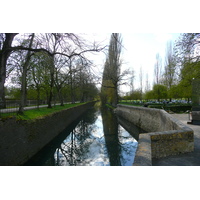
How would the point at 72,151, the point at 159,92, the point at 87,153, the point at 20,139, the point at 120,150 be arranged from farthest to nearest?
the point at 159,92, the point at 72,151, the point at 120,150, the point at 87,153, the point at 20,139

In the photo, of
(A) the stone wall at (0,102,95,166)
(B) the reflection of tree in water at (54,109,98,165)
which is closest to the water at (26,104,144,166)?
(B) the reflection of tree in water at (54,109,98,165)

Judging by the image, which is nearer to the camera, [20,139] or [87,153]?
[20,139]

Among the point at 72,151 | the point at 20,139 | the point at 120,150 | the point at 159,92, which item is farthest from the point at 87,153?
the point at 159,92

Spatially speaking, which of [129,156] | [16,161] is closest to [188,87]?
[129,156]

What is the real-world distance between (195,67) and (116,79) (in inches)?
701

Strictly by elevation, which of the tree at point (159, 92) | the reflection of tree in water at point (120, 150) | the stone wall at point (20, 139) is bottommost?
the reflection of tree in water at point (120, 150)

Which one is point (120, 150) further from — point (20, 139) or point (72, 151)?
point (20, 139)

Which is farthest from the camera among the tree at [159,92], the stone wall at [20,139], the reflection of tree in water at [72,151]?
the tree at [159,92]

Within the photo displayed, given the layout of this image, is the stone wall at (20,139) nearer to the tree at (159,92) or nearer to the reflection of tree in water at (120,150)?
the reflection of tree in water at (120,150)

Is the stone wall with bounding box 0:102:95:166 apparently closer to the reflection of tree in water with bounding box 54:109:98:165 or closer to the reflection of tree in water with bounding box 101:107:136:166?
the reflection of tree in water with bounding box 54:109:98:165

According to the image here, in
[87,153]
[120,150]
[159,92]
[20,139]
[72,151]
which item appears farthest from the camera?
[159,92]

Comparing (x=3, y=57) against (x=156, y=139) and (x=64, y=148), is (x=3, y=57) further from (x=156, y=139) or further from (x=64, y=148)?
(x=156, y=139)

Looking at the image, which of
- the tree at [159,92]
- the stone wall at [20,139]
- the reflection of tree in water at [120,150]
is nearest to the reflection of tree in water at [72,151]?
the stone wall at [20,139]

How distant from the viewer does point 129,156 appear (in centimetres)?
821
